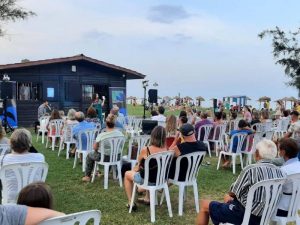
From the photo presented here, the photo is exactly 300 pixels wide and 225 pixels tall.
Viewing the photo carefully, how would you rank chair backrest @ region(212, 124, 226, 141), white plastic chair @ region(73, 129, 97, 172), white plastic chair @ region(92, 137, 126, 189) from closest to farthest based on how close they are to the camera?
white plastic chair @ region(92, 137, 126, 189), white plastic chair @ region(73, 129, 97, 172), chair backrest @ region(212, 124, 226, 141)

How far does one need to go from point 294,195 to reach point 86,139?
4.79 metres

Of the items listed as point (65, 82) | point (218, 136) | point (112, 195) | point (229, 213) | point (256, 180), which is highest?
point (65, 82)

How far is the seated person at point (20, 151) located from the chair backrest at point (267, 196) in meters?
2.14

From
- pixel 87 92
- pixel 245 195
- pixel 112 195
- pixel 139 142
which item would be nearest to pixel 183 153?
pixel 112 195

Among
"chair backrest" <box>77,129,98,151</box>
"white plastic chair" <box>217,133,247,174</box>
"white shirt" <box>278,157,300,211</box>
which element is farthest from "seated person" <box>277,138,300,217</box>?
"chair backrest" <box>77,129,98,151</box>

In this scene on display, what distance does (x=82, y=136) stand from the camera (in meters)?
7.73

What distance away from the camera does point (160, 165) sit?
16.1 ft

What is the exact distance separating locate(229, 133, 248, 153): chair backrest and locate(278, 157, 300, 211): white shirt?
3.88 m

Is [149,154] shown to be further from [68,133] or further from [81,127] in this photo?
[68,133]

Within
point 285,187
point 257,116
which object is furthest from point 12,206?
point 257,116

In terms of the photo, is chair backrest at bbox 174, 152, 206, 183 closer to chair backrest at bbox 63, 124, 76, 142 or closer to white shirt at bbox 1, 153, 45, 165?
white shirt at bbox 1, 153, 45, 165

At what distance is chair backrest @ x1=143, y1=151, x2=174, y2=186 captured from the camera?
488 centimetres

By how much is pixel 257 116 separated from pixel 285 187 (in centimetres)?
850

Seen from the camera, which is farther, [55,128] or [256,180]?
[55,128]
